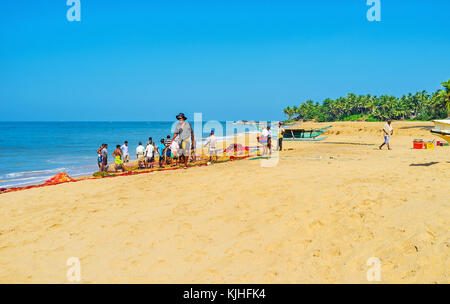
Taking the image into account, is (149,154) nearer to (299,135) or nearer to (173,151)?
(173,151)

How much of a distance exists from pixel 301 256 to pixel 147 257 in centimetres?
236

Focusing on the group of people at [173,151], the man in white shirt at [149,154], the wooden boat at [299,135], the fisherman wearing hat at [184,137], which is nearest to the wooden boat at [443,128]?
the group of people at [173,151]

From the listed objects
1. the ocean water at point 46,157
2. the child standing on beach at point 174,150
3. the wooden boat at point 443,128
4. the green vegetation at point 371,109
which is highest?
the green vegetation at point 371,109

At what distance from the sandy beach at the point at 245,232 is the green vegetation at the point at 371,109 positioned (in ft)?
215

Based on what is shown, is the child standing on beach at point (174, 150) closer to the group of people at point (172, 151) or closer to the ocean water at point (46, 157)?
the group of people at point (172, 151)

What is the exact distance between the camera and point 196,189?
8.36 metres

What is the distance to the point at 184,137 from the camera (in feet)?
45.2

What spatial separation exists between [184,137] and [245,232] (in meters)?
9.00

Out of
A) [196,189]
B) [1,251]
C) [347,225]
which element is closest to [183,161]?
[196,189]

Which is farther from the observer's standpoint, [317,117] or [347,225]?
[317,117]

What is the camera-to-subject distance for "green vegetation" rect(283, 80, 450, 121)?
95062 mm

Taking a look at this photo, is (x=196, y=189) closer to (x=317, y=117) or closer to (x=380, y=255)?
(x=380, y=255)

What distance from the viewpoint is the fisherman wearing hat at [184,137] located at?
43.6 feet
